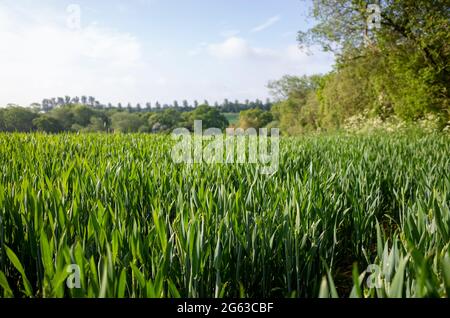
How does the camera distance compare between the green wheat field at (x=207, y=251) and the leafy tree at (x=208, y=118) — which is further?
the leafy tree at (x=208, y=118)

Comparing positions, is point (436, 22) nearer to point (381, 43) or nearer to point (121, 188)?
point (381, 43)

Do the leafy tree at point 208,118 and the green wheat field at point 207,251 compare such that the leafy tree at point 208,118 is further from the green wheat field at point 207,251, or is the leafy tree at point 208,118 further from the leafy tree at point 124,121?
the green wheat field at point 207,251

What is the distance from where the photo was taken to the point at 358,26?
10484mm

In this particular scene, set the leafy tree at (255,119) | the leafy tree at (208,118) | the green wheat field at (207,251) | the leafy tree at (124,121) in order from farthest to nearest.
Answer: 1. the leafy tree at (208,118)
2. the leafy tree at (255,119)
3. the leafy tree at (124,121)
4. the green wheat field at (207,251)

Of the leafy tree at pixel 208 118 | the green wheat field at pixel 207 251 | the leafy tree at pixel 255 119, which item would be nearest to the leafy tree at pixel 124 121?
the leafy tree at pixel 208 118

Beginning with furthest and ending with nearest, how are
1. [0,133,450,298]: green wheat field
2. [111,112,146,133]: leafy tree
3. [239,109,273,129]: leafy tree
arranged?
[239,109,273,129]: leafy tree, [111,112,146,133]: leafy tree, [0,133,450,298]: green wheat field

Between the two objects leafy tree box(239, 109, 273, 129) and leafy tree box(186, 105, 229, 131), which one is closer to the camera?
leafy tree box(239, 109, 273, 129)

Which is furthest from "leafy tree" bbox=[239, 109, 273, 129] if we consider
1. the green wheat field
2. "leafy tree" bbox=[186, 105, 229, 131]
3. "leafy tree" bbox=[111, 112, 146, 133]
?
the green wheat field

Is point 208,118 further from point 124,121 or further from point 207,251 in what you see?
point 207,251

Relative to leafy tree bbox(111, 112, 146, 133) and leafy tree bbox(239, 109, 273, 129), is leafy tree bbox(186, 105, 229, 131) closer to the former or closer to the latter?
leafy tree bbox(239, 109, 273, 129)

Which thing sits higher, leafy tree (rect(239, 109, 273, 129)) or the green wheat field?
leafy tree (rect(239, 109, 273, 129))

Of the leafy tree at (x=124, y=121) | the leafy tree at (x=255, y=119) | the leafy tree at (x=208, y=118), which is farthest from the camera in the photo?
the leafy tree at (x=208, y=118)

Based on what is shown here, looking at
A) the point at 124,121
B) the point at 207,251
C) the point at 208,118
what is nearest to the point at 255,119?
the point at 208,118

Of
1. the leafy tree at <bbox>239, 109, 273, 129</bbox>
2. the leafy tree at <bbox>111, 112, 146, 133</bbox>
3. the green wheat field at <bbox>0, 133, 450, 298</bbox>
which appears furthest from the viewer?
the leafy tree at <bbox>239, 109, 273, 129</bbox>
